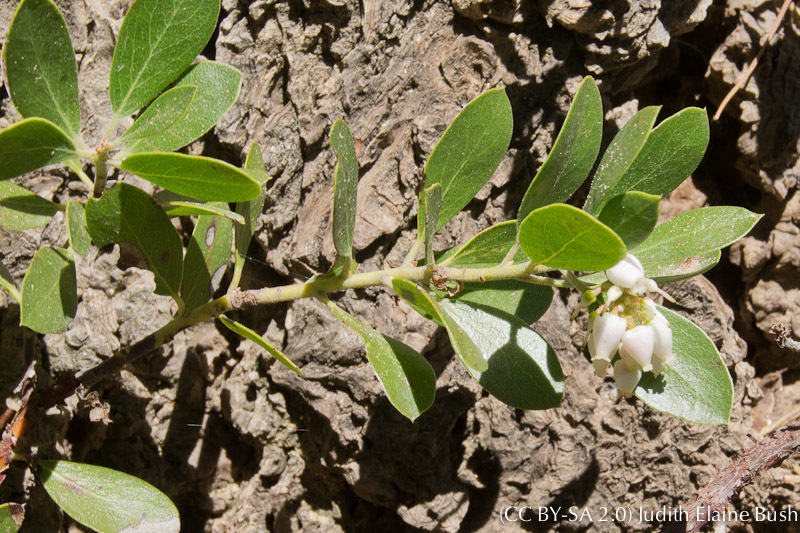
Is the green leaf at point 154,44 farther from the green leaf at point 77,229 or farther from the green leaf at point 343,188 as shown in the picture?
the green leaf at point 343,188

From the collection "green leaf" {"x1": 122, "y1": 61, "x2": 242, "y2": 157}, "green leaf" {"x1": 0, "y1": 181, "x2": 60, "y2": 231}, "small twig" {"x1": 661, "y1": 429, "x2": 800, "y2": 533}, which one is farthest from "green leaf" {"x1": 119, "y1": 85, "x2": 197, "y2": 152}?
"small twig" {"x1": 661, "y1": 429, "x2": 800, "y2": 533}

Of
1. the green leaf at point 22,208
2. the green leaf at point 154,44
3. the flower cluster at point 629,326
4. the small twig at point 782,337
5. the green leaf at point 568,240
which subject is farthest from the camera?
the small twig at point 782,337

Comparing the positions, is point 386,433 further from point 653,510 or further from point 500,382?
point 653,510

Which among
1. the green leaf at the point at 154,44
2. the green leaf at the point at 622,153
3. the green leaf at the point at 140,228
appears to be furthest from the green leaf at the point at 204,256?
the green leaf at the point at 622,153

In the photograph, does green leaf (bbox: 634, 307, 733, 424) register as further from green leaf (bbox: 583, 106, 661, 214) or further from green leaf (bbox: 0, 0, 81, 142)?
green leaf (bbox: 0, 0, 81, 142)

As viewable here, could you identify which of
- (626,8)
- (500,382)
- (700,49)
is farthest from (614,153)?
(700,49)
